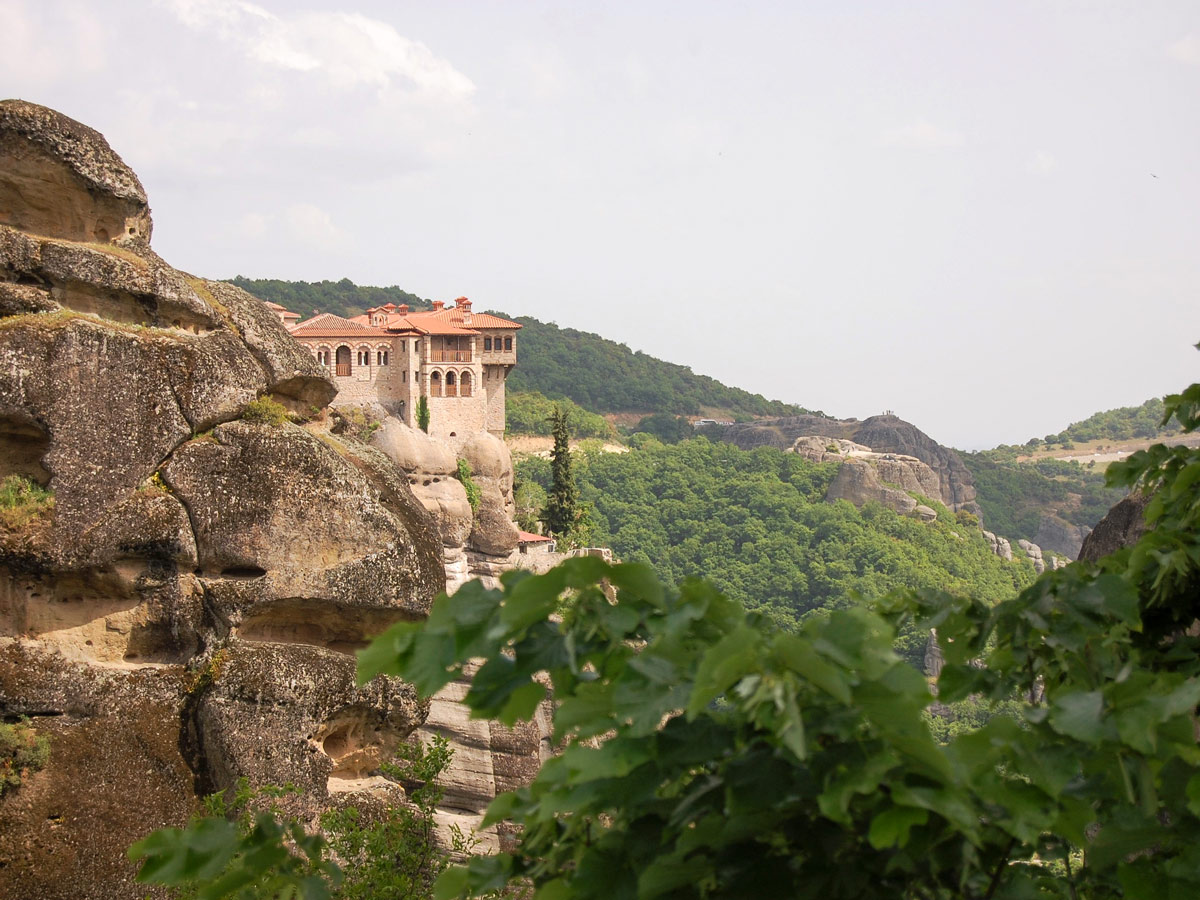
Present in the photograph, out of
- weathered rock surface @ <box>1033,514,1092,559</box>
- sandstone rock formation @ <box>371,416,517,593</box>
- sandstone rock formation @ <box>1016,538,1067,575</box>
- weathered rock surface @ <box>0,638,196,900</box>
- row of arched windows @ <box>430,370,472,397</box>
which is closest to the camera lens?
weathered rock surface @ <box>0,638,196,900</box>

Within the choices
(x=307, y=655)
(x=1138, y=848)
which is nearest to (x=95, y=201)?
(x=307, y=655)

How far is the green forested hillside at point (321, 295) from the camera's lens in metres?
105

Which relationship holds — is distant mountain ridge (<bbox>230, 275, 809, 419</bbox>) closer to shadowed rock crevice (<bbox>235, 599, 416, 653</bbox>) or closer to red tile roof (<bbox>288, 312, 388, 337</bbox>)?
red tile roof (<bbox>288, 312, 388, 337</bbox>)

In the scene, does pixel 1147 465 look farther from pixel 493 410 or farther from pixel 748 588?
pixel 748 588

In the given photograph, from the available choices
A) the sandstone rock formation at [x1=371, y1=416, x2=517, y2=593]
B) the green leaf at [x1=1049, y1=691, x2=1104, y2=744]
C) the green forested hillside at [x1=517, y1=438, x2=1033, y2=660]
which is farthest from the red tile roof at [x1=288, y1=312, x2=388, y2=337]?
the green leaf at [x1=1049, y1=691, x2=1104, y2=744]

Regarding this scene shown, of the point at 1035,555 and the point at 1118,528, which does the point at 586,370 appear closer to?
the point at 1035,555

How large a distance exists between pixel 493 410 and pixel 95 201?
1652 inches

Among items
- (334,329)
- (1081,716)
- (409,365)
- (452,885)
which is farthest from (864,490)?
(1081,716)

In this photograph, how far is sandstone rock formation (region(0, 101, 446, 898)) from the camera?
42.1 ft

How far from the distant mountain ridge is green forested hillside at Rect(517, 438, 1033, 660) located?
2669 centimetres

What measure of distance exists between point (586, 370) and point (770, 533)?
52970mm

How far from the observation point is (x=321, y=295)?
375 feet

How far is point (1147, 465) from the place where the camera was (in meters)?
4.56

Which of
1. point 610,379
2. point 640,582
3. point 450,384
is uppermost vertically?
point 610,379
